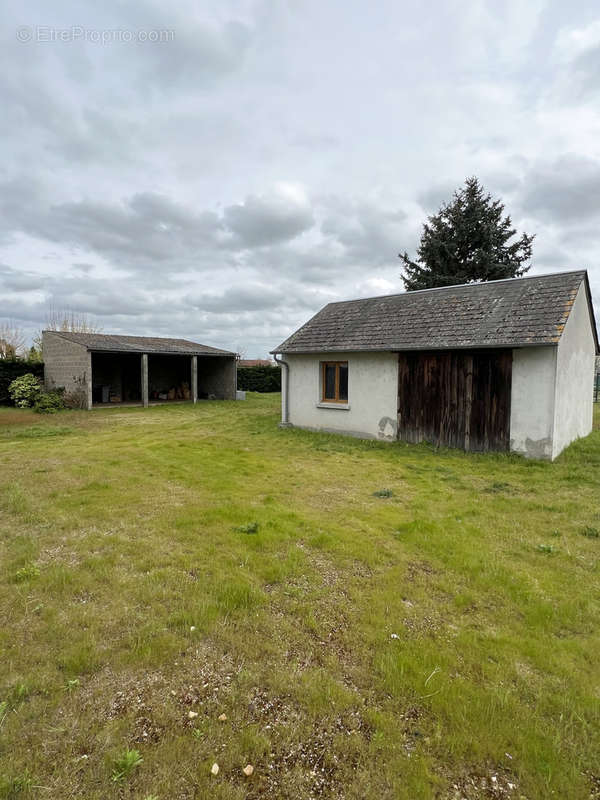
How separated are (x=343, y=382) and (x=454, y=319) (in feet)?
12.3

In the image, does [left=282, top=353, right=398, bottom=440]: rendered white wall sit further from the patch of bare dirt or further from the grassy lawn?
the patch of bare dirt

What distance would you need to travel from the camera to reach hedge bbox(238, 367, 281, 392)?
91.7ft

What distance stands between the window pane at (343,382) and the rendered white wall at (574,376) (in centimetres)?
559

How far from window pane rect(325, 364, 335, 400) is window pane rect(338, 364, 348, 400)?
0.30 meters

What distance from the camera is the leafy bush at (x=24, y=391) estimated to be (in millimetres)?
18203

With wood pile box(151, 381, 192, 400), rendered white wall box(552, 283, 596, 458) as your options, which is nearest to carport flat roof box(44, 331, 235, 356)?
wood pile box(151, 381, 192, 400)

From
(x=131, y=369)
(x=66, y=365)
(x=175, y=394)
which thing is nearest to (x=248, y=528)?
(x=66, y=365)

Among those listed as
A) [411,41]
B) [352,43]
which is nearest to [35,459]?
[352,43]

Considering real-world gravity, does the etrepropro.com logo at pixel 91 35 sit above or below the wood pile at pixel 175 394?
above

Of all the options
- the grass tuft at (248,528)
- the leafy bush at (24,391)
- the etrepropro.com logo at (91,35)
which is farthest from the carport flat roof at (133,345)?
the grass tuft at (248,528)

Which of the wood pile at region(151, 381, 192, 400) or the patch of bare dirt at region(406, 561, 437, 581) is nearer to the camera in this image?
the patch of bare dirt at region(406, 561, 437, 581)

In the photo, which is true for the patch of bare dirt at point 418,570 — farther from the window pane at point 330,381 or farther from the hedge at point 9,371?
the hedge at point 9,371

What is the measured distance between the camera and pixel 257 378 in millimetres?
28250

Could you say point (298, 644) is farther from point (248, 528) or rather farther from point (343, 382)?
point (343, 382)
